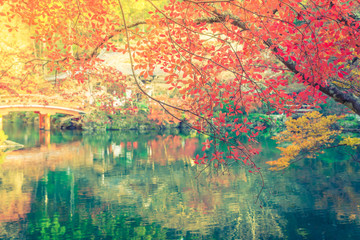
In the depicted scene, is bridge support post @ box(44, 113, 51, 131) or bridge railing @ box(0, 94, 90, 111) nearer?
bridge railing @ box(0, 94, 90, 111)

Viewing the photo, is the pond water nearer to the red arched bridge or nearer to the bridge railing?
the bridge railing

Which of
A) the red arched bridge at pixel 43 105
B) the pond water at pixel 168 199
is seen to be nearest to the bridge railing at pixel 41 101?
the red arched bridge at pixel 43 105

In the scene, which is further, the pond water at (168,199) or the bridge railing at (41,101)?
the bridge railing at (41,101)

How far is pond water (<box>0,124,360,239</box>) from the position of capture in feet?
29.0

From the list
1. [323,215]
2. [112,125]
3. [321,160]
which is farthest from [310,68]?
[112,125]

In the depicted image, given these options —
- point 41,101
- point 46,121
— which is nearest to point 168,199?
point 41,101

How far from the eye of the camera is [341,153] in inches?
716

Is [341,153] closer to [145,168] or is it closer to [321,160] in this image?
[321,160]

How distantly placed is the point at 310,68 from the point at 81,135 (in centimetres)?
2401

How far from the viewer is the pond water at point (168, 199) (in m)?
8.84

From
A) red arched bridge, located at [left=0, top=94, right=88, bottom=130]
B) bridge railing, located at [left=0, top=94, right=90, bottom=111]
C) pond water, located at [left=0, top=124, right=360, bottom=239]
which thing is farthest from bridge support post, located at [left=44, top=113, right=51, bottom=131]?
pond water, located at [left=0, top=124, right=360, bottom=239]

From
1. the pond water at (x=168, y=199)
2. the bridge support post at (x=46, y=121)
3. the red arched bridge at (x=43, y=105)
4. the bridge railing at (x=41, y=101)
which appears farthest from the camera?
the bridge support post at (x=46, y=121)

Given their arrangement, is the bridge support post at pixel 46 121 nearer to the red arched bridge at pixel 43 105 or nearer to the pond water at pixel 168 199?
the red arched bridge at pixel 43 105

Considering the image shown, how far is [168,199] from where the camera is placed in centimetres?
1138
